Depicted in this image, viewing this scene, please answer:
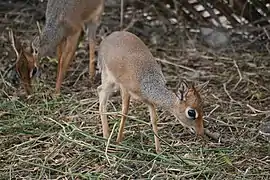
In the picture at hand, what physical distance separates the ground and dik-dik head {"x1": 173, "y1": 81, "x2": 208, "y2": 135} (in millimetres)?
191

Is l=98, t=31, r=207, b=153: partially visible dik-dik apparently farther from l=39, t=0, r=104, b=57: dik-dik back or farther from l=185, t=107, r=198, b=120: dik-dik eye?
l=39, t=0, r=104, b=57: dik-dik back

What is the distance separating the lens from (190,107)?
11.8 ft

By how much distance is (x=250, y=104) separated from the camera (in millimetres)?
4719

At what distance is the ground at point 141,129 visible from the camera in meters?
3.66

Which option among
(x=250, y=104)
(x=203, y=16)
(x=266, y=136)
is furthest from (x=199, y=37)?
(x=266, y=136)

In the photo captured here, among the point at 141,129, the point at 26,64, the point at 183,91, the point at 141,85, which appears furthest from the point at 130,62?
the point at 26,64

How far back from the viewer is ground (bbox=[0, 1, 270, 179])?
3.66m

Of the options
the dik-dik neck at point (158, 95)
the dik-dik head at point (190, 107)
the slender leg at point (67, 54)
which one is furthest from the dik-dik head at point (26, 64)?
the dik-dik head at point (190, 107)

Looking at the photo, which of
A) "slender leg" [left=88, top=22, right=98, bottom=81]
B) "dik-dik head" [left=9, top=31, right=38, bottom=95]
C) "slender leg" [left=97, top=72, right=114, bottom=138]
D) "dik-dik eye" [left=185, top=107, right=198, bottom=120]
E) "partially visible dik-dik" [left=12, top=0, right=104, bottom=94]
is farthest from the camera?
"slender leg" [left=88, top=22, right=98, bottom=81]

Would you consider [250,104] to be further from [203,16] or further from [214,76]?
[203,16]

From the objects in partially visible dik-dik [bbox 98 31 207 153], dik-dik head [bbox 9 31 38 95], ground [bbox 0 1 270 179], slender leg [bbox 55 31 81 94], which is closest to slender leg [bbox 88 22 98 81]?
ground [bbox 0 1 270 179]

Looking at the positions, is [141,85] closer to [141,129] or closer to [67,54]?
[141,129]

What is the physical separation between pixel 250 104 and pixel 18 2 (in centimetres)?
286

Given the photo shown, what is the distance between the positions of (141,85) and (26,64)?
41.3 inches
